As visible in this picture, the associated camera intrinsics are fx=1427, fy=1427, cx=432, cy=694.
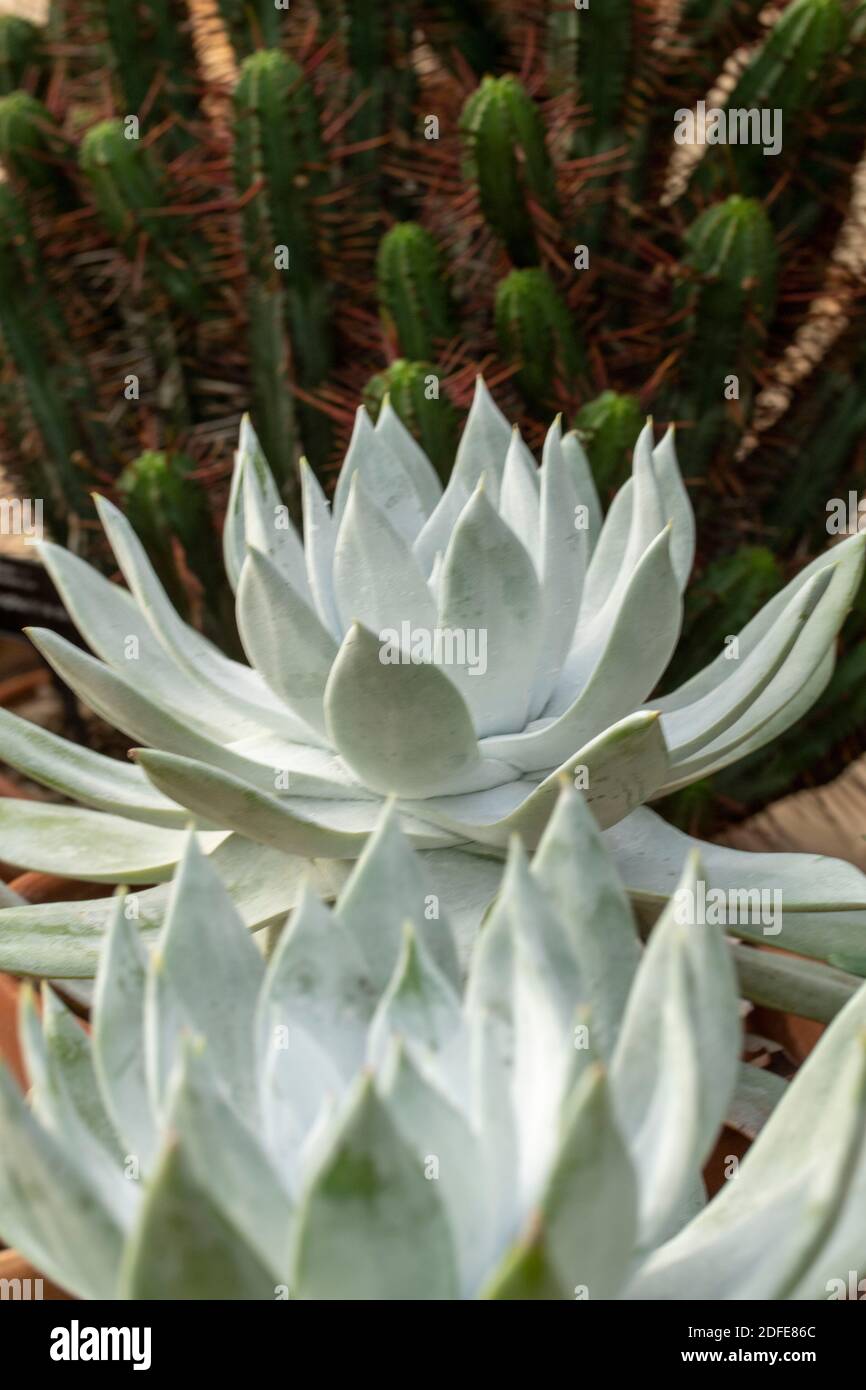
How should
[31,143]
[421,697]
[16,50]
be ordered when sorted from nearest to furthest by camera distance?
1. [421,697]
2. [31,143]
3. [16,50]

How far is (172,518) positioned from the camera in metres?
1.31

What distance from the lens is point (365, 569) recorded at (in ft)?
2.08

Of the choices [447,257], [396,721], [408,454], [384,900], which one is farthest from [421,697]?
[447,257]

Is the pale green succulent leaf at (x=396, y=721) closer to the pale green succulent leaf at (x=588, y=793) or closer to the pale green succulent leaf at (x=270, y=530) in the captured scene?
the pale green succulent leaf at (x=588, y=793)

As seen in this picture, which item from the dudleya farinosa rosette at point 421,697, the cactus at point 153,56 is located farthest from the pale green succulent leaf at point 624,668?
the cactus at point 153,56

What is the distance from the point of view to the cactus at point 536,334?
1.28 meters

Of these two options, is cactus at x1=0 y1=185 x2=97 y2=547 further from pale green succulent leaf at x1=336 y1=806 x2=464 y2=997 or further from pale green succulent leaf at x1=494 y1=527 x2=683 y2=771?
pale green succulent leaf at x1=336 y1=806 x2=464 y2=997

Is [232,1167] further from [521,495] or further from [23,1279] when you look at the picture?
[521,495]

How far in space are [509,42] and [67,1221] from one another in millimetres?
1466

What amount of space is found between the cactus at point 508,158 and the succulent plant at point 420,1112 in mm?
999

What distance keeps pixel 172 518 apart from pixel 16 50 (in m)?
0.78

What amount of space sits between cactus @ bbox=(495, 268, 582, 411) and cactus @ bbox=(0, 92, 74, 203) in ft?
1.88

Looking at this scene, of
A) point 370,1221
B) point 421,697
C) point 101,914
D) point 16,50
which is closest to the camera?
point 370,1221

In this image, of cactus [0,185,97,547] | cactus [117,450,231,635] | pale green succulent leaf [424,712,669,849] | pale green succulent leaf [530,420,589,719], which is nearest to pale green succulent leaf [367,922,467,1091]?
pale green succulent leaf [424,712,669,849]
